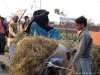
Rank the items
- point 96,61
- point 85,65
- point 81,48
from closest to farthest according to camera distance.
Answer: point 81,48 → point 85,65 → point 96,61

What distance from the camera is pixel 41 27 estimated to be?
7395 millimetres

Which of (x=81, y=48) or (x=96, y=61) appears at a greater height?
(x=81, y=48)

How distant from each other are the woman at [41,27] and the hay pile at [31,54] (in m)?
0.95

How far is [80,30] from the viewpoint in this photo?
5.21 metres

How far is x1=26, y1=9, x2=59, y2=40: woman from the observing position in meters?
7.29

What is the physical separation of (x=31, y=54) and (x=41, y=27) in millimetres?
1448

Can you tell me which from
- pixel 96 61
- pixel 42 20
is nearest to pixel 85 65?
pixel 96 61

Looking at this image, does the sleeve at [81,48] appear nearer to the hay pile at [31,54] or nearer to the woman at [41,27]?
the hay pile at [31,54]

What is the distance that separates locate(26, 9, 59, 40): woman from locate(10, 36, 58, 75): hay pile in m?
0.95

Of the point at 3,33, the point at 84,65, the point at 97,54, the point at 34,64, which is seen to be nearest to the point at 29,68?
the point at 34,64

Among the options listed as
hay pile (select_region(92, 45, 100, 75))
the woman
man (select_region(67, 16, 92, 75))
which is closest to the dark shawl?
the woman

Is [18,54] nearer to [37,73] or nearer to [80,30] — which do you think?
[37,73]

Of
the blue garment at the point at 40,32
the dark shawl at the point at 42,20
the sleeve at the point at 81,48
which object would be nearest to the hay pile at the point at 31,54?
the blue garment at the point at 40,32

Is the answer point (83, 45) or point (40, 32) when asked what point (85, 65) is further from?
point (40, 32)
